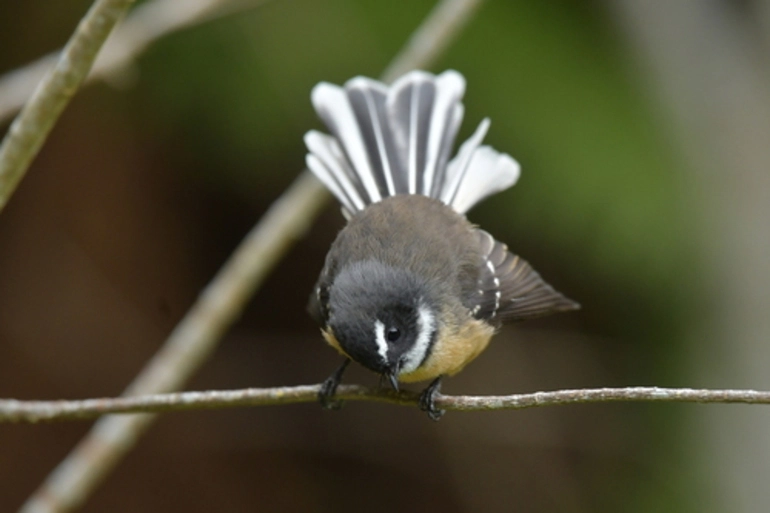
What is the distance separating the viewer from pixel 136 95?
14.9 ft

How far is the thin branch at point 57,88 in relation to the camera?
2.25 metres

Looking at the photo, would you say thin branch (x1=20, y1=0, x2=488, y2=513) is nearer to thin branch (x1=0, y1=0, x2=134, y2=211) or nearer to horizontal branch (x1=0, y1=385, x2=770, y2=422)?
horizontal branch (x1=0, y1=385, x2=770, y2=422)

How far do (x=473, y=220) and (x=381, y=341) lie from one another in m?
2.10

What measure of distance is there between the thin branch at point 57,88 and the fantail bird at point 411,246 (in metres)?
0.82

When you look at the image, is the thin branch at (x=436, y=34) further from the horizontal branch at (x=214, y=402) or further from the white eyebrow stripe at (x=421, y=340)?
the horizontal branch at (x=214, y=402)

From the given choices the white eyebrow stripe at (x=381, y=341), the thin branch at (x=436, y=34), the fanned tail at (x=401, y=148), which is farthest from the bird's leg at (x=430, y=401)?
the thin branch at (x=436, y=34)

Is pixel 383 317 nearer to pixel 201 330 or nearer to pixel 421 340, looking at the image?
pixel 421 340

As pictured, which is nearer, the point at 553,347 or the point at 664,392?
the point at 664,392

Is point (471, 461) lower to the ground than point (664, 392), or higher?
lower

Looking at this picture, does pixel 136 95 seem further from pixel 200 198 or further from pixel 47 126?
pixel 47 126

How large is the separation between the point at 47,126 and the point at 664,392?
1.48 m

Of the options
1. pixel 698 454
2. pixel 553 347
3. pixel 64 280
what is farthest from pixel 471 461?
pixel 64 280

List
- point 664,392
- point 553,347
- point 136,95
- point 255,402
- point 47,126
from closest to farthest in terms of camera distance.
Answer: point 664,392
point 255,402
point 47,126
point 136,95
point 553,347

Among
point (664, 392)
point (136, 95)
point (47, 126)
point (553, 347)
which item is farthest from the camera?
point (553, 347)
